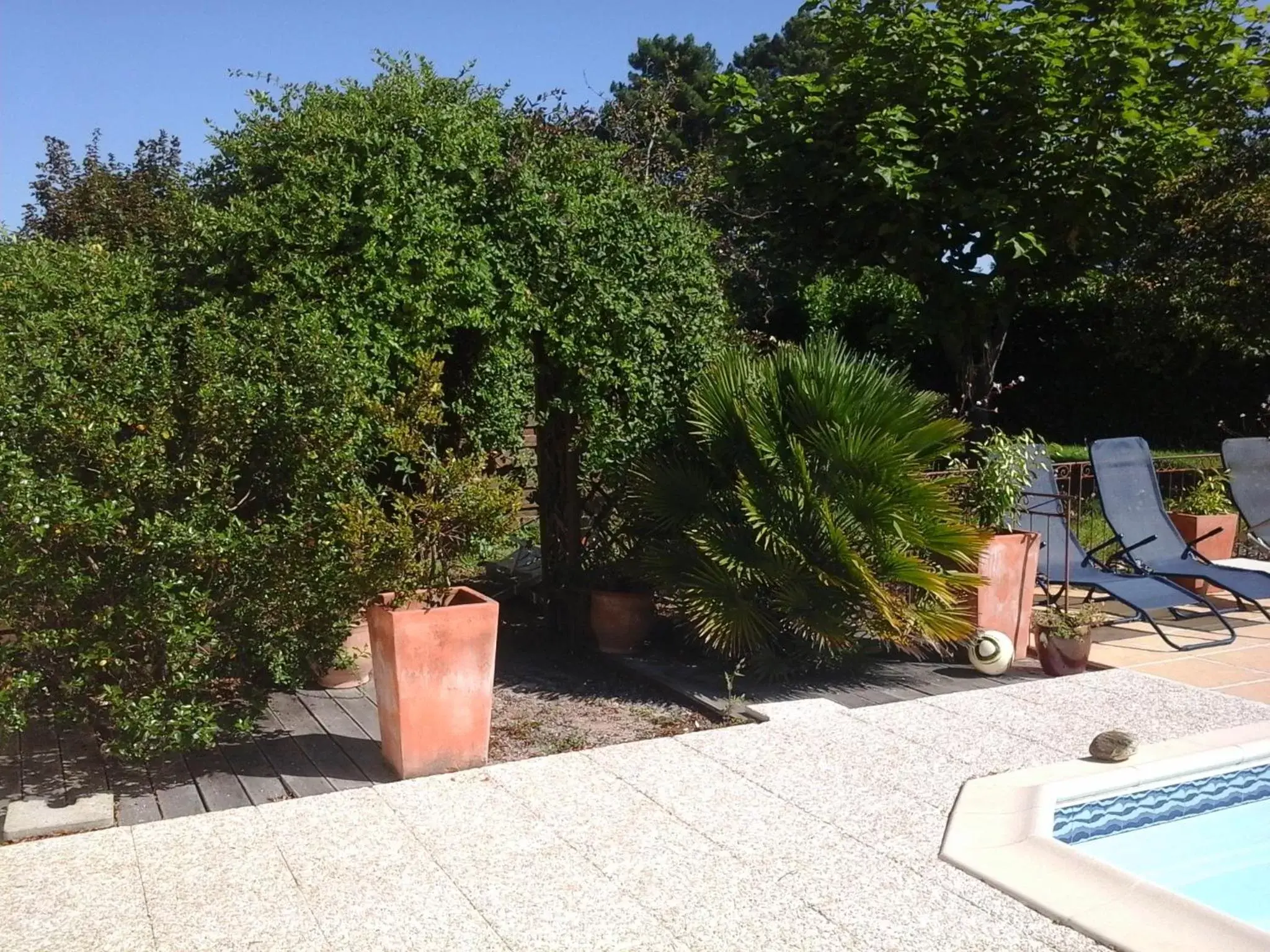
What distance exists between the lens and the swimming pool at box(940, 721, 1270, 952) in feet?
11.0

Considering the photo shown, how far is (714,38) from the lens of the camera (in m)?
34.8

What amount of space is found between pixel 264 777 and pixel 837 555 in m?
2.94

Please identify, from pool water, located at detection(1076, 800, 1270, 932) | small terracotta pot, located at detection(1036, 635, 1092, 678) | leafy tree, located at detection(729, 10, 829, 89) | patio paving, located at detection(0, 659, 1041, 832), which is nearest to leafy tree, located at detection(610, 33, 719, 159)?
leafy tree, located at detection(729, 10, 829, 89)

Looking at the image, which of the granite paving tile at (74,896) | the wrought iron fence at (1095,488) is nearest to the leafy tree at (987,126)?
the wrought iron fence at (1095,488)

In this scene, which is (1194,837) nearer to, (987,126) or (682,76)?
(987,126)

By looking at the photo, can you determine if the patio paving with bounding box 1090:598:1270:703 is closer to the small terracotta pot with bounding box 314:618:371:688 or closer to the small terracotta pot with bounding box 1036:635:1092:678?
the small terracotta pot with bounding box 1036:635:1092:678

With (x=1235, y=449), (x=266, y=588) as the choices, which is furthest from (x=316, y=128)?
(x=1235, y=449)

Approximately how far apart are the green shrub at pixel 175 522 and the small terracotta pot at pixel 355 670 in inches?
41.5

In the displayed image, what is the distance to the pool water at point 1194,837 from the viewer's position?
4.23 m

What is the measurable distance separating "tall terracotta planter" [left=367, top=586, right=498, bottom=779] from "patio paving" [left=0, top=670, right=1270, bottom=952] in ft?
0.38

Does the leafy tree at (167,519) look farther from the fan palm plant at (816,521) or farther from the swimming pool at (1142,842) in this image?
the swimming pool at (1142,842)

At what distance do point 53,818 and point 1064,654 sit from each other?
5.11 metres

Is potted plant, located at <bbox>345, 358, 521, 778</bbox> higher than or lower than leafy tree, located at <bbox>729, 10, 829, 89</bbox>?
lower

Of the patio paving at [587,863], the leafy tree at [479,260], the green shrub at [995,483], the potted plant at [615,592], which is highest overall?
the leafy tree at [479,260]
